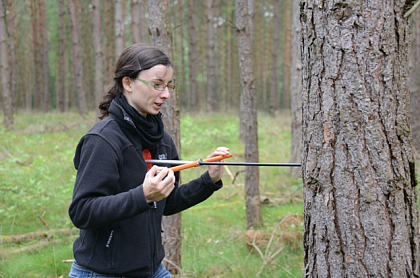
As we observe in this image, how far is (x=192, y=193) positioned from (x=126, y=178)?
0.59m

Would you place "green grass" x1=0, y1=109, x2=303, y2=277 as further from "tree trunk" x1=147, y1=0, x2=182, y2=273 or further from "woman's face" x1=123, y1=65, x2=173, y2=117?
"woman's face" x1=123, y1=65, x2=173, y2=117

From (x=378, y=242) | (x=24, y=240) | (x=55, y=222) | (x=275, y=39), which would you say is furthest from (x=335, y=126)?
(x=275, y=39)

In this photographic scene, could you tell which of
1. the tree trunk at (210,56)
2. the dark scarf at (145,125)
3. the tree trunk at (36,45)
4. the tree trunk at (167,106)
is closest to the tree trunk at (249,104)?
the tree trunk at (167,106)

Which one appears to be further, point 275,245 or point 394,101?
point 275,245

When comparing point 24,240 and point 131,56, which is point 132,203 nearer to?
point 131,56

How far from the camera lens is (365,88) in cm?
156

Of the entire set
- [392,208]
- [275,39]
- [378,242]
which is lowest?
[378,242]

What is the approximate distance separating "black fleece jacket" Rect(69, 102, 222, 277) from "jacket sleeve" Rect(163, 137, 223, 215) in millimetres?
271

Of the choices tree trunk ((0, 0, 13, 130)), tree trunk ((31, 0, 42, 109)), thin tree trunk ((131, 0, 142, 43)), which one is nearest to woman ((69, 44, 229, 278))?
thin tree trunk ((131, 0, 142, 43))

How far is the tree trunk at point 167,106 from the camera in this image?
3.90m

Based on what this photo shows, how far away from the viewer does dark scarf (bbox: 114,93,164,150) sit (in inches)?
77.8

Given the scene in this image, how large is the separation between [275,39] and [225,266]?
54.4ft

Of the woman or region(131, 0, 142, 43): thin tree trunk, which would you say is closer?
the woman

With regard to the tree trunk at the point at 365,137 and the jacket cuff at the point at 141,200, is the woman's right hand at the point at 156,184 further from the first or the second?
the tree trunk at the point at 365,137
